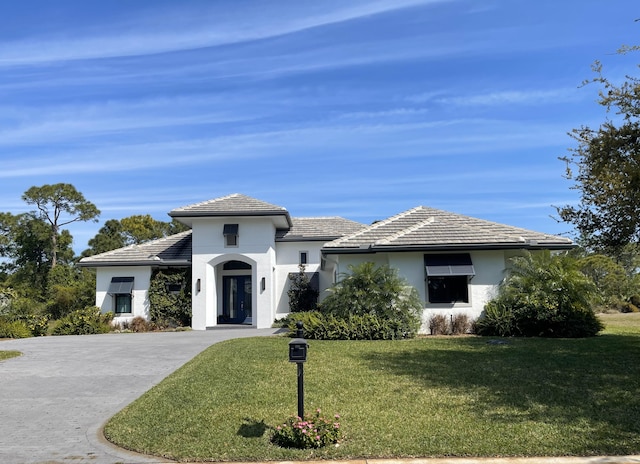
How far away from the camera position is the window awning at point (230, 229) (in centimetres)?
Result: 2602

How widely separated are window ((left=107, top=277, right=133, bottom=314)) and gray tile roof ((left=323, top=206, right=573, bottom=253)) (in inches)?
475

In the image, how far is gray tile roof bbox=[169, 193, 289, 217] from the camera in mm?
25328

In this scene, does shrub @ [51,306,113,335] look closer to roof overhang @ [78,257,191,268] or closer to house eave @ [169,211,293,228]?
roof overhang @ [78,257,191,268]

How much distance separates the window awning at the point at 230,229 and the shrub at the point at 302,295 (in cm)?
445

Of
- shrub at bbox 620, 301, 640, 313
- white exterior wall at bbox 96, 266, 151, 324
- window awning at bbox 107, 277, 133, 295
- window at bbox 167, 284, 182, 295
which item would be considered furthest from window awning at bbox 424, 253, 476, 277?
shrub at bbox 620, 301, 640, 313

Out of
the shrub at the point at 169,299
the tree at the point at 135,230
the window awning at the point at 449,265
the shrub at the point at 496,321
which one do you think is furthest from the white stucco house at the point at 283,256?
the tree at the point at 135,230

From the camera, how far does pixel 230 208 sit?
85.4 ft

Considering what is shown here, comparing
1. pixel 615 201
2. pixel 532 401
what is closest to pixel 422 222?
pixel 615 201

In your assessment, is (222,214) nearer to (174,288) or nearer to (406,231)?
(174,288)

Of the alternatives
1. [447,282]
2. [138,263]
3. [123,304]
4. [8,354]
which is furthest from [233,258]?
[8,354]

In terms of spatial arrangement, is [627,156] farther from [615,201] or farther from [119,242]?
[119,242]

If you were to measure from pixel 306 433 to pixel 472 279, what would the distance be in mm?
14049

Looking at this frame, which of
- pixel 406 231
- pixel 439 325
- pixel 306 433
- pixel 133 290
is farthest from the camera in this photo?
pixel 133 290

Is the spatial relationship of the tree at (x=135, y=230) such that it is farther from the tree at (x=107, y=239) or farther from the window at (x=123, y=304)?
the window at (x=123, y=304)
